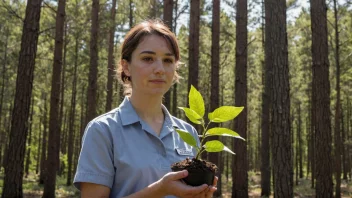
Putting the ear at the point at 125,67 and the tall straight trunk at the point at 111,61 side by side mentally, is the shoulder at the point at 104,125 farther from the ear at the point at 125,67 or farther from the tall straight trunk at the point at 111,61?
the tall straight trunk at the point at 111,61

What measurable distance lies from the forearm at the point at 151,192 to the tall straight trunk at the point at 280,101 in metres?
4.85

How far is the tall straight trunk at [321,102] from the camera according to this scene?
8062mm

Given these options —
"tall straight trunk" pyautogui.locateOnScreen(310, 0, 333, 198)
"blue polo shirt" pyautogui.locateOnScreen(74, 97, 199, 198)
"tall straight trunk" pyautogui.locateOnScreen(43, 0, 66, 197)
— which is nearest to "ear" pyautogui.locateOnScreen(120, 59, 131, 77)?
"blue polo shirt" pyautogui.locateOnScreen(74, 97, 199, 198)

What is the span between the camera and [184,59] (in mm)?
21375

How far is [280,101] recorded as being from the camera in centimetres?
606

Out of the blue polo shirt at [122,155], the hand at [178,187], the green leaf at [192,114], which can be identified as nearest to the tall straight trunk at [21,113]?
the blue polo shirt at [122,155]

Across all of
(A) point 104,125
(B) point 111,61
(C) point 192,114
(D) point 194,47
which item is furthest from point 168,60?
(B) point 111,61

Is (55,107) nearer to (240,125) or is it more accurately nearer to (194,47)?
(194,47)

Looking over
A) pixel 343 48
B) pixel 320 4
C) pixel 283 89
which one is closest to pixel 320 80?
pixel 320 4

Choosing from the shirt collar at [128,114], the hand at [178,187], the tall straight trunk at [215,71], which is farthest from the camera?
the tall straight trunk at [215,71]

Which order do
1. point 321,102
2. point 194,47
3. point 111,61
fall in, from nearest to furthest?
point 321,102 < point 194,47 < point 111,61

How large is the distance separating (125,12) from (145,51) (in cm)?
1853

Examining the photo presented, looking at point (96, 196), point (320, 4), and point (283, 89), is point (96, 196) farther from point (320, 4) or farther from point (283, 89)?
point (320, 4)

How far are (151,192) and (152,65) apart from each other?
61 centimetres
